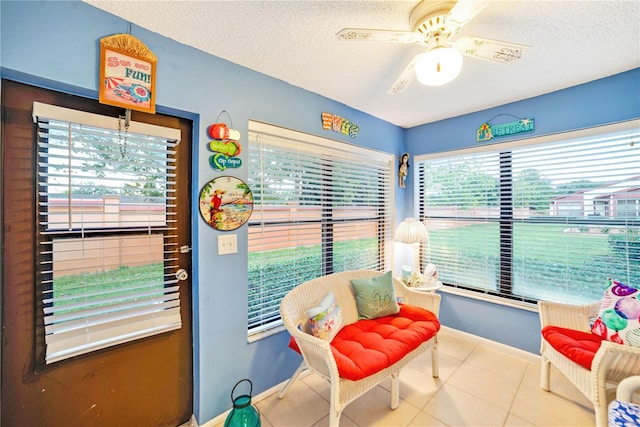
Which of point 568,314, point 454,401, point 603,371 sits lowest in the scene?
point 454,401

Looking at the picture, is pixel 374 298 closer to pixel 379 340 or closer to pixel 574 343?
pixel 379 340

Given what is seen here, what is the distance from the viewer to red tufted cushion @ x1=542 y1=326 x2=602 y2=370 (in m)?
1.58

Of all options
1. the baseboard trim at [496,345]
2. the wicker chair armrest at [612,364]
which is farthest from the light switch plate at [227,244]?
the baseboard trim at [496,345]

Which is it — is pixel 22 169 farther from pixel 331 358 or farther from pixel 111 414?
pixel 331 358

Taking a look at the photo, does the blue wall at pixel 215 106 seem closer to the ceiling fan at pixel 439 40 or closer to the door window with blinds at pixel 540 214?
the door window with blinds at pixel 540 214

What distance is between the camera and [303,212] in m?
2.25

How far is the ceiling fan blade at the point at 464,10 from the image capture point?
3.26 feet

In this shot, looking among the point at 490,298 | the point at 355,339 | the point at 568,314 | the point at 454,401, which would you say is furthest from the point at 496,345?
the point at 355,339

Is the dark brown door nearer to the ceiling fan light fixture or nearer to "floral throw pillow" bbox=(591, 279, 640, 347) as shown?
the ceiling fan light fixture

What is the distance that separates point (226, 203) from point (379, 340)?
139cm

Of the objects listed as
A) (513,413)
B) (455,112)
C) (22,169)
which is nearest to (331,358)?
(513,413)

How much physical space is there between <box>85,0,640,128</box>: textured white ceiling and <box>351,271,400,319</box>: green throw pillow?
165cm

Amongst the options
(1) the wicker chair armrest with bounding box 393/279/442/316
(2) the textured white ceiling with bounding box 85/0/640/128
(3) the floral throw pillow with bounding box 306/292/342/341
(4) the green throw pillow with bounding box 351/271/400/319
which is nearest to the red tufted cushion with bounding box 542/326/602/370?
(1) the wicker chair armrest with bounding box 393/279/442/316

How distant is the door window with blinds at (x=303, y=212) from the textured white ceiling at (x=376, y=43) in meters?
0.49
